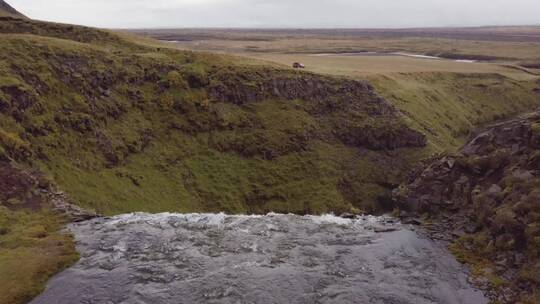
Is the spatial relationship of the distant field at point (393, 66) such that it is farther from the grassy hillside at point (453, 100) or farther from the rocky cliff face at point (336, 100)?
the rocky cliff face at point (336, 100)

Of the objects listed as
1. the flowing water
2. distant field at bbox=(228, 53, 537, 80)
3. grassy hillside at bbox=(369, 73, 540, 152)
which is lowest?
the flowing water

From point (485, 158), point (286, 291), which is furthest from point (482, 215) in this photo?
point (286, 291)

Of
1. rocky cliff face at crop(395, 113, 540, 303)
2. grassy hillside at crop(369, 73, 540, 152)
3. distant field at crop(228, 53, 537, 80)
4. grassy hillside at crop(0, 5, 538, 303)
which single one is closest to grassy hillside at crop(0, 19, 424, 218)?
grassy hillside at crop(0, 5, 538, 303)

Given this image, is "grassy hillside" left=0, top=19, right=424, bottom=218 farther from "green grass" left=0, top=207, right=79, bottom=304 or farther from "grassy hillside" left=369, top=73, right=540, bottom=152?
"grassy hillside" left=369, top=73, right=540, bottom=152

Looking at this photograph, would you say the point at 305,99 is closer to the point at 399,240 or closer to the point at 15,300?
the point at 399,240

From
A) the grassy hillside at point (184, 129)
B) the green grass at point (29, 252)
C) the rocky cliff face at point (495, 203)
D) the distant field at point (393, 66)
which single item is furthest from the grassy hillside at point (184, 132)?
the distant field at point (393, 66)
